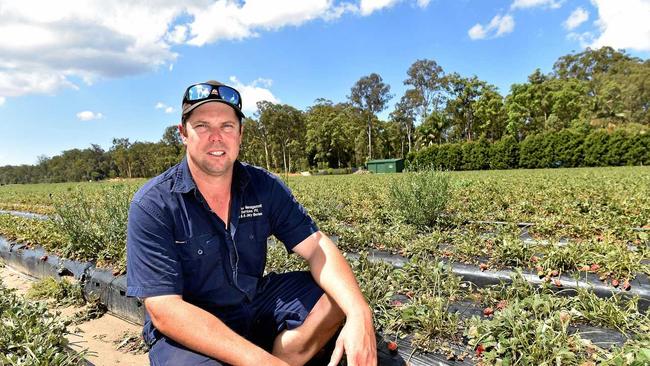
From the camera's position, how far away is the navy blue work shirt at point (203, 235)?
174 cm

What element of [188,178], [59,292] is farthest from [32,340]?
[59,292]

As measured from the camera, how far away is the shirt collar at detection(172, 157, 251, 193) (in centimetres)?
191

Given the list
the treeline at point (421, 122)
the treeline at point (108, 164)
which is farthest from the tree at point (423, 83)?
the treeline at point (108, 164)

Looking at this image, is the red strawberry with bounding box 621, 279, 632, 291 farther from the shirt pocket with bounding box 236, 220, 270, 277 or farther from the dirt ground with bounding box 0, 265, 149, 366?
the dirt ground with bounding box 0, 265, 149, 366

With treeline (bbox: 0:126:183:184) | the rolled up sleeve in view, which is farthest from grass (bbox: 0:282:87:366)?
treeline (bbox: 0:126:183:184)

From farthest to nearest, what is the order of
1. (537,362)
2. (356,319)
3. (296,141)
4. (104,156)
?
(104,156) → (296,141) → (356,319) → (537,362)

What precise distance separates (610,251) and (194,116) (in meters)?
2.96

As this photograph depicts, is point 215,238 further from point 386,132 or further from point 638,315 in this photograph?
point 386,132

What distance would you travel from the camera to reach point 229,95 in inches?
77.6

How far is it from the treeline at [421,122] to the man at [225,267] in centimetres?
2716

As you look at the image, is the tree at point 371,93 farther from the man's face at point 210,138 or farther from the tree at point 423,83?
the man's face at point 210,138

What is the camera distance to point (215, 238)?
196 centimetres

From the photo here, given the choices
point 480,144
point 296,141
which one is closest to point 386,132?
point 296,141

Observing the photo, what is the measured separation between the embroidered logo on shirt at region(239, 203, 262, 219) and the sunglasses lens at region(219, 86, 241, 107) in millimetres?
553
